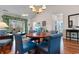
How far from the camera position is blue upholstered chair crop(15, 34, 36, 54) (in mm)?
1811

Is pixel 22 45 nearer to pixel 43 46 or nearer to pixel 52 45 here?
pixel 43 46

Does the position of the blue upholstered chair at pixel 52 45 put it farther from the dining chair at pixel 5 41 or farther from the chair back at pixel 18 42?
the dining chair at pixel 5 41

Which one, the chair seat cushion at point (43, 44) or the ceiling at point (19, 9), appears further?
the chair seat cushion at point (43, 44)

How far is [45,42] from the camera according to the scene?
6.06 feet

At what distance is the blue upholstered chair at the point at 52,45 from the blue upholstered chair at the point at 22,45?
20cm

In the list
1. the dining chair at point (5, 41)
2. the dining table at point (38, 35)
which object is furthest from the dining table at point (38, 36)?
the dining chair at point (5, 41)

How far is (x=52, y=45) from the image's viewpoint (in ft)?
6.07

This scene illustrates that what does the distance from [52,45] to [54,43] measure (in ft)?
0.17

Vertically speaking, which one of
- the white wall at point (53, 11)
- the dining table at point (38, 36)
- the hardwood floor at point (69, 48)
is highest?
the white wall at point (53, 11)

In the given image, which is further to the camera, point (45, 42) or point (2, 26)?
point (45, 42)

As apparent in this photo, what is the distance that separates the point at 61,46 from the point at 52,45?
158 mm

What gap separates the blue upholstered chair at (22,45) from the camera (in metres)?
1.81

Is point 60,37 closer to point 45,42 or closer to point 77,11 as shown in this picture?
point 45,42
